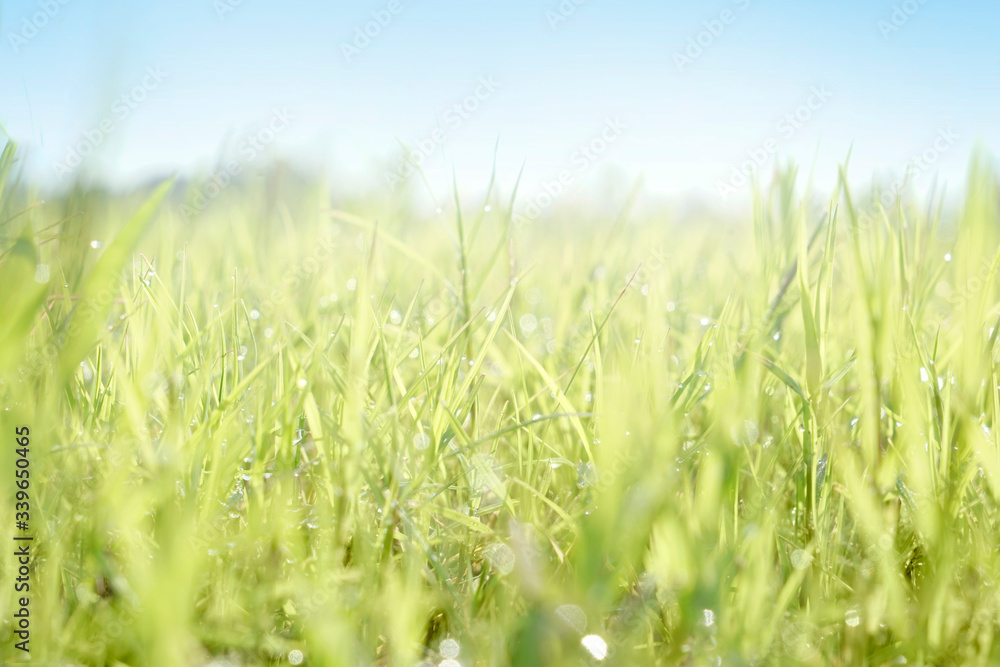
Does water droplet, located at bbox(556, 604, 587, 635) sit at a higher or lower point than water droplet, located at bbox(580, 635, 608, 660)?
higher

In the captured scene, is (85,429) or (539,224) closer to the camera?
(85,429)

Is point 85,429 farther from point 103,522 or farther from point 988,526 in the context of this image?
point 988,526

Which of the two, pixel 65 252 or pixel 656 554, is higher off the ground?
pixel 65 252

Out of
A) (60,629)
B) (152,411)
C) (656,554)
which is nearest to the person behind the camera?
(60,629)

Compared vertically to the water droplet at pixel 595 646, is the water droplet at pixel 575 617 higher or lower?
higher

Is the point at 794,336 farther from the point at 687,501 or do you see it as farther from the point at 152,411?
the point at 152,411

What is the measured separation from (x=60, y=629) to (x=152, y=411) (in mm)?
432

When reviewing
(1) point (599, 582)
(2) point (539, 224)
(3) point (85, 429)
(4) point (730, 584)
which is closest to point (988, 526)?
(4) point (730, 584)

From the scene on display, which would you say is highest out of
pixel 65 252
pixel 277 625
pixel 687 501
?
pixel 65 252

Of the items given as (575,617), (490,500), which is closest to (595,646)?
(575,617)

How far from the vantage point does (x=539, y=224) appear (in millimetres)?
3270

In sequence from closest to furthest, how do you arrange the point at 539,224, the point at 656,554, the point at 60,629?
the point at 60,629 → the point at 656,554 → the point at 539,224

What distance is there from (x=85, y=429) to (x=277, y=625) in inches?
14.6

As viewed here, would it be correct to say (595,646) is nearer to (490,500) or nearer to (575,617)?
(575,617)
